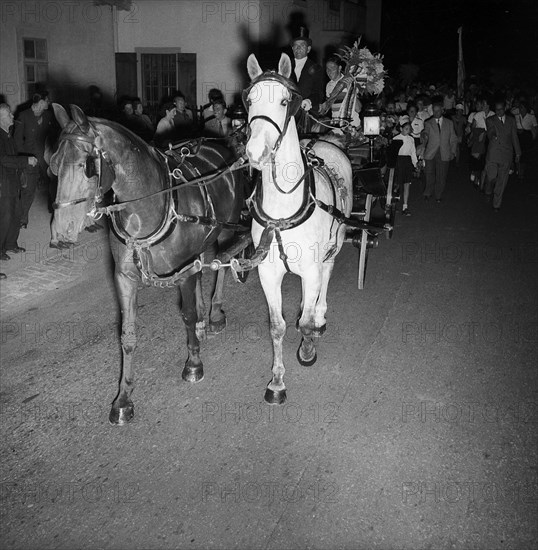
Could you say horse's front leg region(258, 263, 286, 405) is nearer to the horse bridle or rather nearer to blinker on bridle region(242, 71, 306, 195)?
blinker on bridle region(242, 71, 306, 195)

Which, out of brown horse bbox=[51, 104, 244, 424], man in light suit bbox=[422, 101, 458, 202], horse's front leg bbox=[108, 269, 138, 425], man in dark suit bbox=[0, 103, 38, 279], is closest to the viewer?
brown horse bbox=[51, 104, 244, 424]

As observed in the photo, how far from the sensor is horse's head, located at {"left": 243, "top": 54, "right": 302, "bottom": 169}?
3.84 m

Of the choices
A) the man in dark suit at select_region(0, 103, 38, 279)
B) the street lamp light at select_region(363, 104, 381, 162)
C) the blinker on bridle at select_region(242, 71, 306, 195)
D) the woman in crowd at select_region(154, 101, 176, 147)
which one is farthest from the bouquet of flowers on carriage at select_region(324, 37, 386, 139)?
the man in dark suit at select_region(0, 103, 38, 279)

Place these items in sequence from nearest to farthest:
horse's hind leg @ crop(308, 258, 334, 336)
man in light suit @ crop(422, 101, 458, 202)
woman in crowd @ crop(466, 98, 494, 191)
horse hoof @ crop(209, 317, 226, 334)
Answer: horse's hind leg @ crop(308, 258, 334, 336) < horse hoof @ crop(209, 317, 226, 334) < man in light suit @ crop(422, 101, 458, 202) < woman in crowd @ crop(466, 98, 494, 191)

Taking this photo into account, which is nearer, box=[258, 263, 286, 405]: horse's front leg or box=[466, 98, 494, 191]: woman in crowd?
box=[258, 263, 286, 405]: horse's front leg

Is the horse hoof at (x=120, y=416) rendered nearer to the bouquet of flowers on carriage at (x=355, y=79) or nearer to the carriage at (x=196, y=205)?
the carriage at (x=196, y=205)

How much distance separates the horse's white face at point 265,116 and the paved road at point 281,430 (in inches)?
90.5

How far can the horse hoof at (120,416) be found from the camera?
15.4 feet

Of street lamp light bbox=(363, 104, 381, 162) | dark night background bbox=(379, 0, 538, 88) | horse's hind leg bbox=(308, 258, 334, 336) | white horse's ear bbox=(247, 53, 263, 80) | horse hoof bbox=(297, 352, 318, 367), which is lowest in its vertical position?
horse hoof bbox=(297, 352, 318, 367)

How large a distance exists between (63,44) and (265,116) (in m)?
13.8

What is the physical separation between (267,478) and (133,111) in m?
10.8

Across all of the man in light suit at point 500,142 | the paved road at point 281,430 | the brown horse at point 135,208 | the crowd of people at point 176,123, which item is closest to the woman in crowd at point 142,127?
the crowd of people at point 176,123

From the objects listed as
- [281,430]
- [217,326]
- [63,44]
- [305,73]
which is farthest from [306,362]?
[63,44]

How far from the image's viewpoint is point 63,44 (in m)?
15.3
